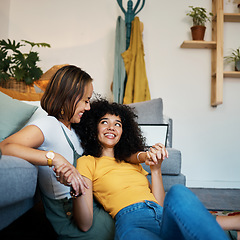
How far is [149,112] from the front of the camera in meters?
2.29

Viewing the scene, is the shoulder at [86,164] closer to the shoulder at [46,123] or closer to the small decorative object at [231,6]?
the shoulder at [46,123]

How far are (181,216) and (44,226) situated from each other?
3.90ft

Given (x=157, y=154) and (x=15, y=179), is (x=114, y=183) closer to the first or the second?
(x=157, y=154)

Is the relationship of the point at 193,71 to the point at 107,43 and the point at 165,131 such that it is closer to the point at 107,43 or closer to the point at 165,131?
the point at 107,43

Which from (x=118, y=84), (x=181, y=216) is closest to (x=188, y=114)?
(x=118, y=84)

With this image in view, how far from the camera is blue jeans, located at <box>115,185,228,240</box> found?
0.64 m

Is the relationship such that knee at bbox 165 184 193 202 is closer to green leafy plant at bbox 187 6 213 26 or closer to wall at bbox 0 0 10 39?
green leafy plant at bbox 187 6 213 26

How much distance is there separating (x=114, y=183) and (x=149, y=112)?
1.23m

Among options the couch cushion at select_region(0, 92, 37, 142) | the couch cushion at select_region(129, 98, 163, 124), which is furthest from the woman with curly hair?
the couch cushion at select_region(129, 98, 163, 124)

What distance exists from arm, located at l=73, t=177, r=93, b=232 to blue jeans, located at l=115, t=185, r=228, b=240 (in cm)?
11

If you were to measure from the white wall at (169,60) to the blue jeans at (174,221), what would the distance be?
2.54 metres

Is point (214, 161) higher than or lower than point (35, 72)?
lower

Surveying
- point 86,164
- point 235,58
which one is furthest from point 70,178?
point 235,58

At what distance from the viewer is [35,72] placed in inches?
109
